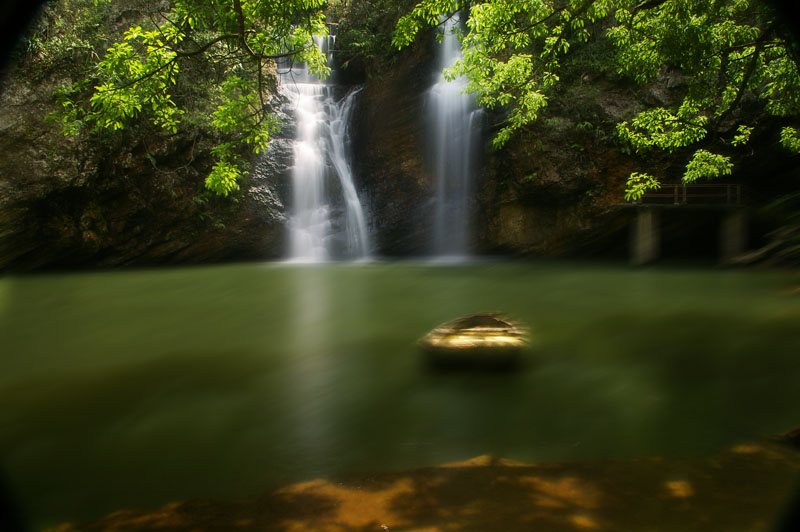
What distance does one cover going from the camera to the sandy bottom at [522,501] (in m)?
2.91

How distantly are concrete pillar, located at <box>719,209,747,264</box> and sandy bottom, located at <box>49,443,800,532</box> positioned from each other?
14.8 meters

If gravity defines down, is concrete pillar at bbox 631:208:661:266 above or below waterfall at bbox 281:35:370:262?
below

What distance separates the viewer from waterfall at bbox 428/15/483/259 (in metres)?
19.5

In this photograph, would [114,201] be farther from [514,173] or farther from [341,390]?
[514,173]

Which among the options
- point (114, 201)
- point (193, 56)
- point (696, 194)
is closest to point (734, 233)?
point (696, 194)

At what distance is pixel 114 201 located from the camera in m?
17.1

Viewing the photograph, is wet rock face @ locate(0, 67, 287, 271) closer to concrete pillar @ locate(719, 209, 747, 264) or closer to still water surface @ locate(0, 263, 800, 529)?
still water surface @ locate(0, 263, 800, 529)

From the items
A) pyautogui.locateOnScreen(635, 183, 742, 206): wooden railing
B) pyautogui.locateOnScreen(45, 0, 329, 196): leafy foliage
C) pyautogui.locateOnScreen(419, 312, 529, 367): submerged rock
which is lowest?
pyautogui.locateOnScreen(419, 312, 529, 367): submerged rock

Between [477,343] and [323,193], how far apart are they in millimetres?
16074

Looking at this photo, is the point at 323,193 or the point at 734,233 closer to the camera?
the point at 734,233

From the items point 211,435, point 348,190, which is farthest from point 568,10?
point 348,190

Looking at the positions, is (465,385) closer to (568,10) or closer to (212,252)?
(568,10)

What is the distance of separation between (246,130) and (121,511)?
4.88m

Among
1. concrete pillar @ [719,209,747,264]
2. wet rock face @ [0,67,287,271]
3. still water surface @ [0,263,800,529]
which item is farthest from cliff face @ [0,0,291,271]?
concrete pillar @ [719,209,747,264]
